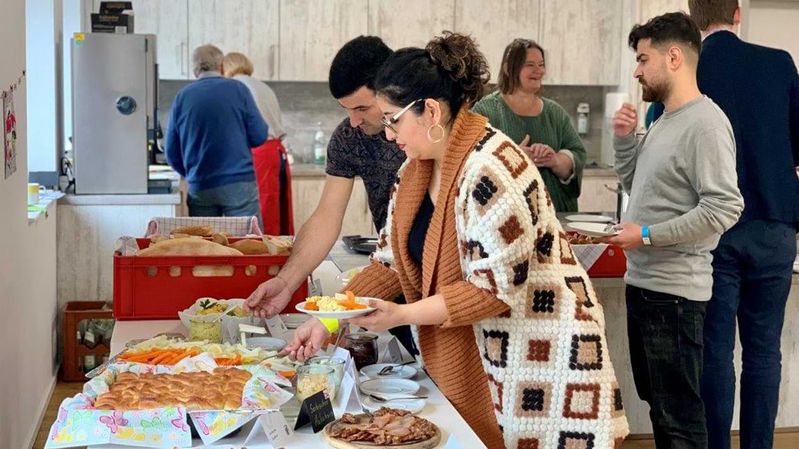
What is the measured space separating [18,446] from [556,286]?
8.34 ft

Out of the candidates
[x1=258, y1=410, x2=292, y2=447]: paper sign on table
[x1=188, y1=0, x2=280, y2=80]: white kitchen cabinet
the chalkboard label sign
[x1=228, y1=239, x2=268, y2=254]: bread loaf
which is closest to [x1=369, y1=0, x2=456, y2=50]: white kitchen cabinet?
[x1=188, y1=0, x2=280, y2=80]: white kitchen cabinet

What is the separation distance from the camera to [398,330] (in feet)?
10.4

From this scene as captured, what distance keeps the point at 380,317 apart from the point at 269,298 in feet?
2.67

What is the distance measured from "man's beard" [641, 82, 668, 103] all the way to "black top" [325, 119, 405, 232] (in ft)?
2.71

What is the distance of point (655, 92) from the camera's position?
3379 millimetres

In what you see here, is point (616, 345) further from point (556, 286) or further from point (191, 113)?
point (191, 113)

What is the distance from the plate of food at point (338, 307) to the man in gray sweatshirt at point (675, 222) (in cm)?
129

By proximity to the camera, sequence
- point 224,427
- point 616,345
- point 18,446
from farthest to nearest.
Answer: point 616,345 → point 18,446 → point 224,427

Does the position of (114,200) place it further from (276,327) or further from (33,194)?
(276,327)

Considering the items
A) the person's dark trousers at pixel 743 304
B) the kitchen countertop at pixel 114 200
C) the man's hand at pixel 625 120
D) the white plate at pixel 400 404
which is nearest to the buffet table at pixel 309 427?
the white plate at pixel 400 404

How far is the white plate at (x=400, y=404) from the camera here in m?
2.29

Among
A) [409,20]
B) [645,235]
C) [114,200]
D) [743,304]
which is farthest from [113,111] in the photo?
[743,304]

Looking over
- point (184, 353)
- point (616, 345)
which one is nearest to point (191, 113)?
point (616, 345)

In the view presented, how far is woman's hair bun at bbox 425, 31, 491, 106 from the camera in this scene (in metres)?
2.32
